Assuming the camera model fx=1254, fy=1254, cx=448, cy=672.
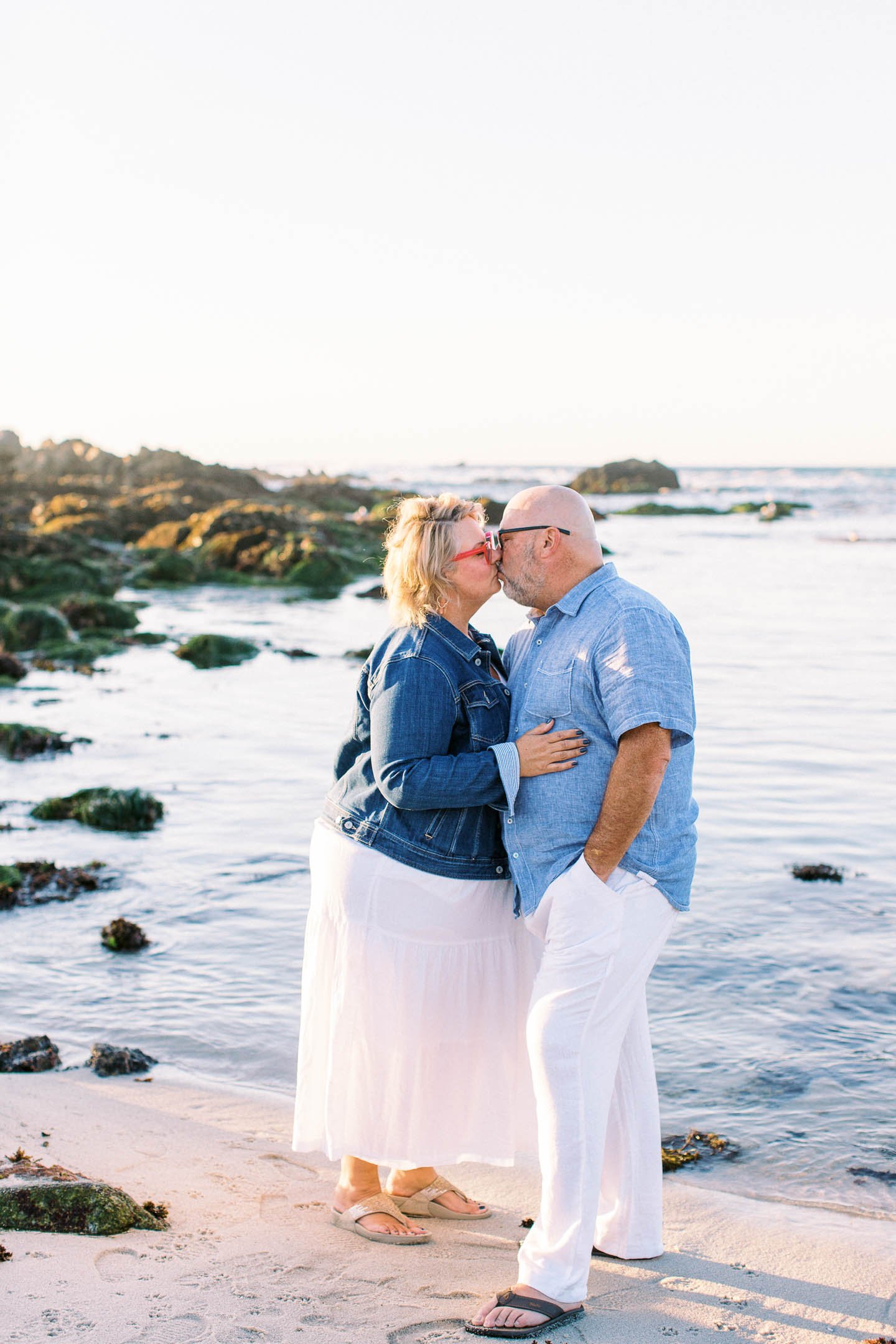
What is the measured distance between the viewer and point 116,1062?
572 cm

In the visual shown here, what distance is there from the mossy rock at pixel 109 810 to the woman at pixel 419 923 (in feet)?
20.0

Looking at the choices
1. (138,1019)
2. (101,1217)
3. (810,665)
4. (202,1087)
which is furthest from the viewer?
Result: (810,665)

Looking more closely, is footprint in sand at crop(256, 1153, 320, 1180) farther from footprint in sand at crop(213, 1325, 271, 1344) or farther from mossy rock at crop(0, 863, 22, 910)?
mossy rock at crop(0, 863, 22, 910)

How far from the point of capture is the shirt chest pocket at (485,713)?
3.99 m

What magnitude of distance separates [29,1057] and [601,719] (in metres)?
3.44

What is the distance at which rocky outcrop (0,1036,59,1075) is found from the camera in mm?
5586

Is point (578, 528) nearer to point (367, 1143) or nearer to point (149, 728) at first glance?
point (367, 1143)

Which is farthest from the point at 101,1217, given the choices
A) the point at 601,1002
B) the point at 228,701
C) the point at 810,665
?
the point at 810,665

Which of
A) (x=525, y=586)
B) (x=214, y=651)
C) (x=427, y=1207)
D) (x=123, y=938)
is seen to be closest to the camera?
(x=525, y=586)

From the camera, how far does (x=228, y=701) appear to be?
50.5ft

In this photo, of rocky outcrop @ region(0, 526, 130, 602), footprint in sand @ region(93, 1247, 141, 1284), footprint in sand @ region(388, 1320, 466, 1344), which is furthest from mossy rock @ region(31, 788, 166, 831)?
rocky outcrop @ region(0, 526, 130, 602)

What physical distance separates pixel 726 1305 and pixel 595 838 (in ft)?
4.75

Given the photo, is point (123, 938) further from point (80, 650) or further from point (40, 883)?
point (80, 650)

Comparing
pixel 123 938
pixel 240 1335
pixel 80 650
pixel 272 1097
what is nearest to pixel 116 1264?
pixel 240 1335
